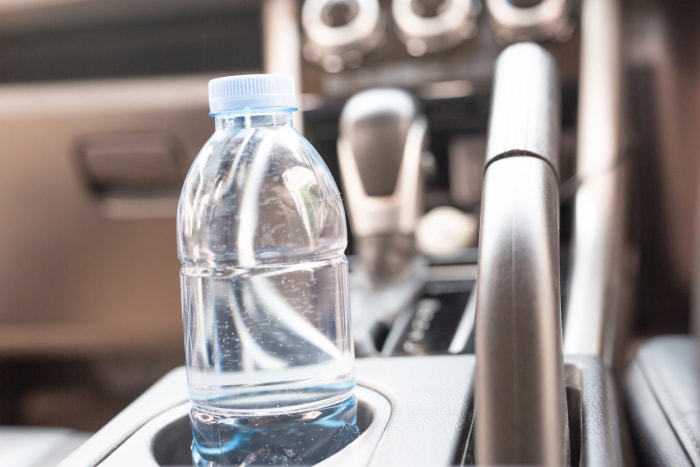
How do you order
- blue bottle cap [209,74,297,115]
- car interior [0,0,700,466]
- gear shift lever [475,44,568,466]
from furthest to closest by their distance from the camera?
car interior [0,0,700,466], blue bottle cap [209,74,297,115], gear shift lever [475,44,568,466]

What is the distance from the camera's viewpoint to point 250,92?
0.44 metres

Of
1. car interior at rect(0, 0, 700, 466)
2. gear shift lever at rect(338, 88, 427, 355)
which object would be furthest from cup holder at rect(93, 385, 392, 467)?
gear shift lever at rect(338, 88, 427, 355)

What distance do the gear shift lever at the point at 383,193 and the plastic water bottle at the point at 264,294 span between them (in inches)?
11.7

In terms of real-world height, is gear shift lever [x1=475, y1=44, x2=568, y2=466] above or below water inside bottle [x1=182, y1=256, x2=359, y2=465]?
above

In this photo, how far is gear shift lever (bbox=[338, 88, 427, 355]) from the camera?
2.84 ft

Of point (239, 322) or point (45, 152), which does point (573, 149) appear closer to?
point (239, 322)

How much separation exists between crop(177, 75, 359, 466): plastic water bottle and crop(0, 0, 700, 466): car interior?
31 millimetres

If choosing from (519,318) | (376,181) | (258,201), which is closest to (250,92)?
(258,201)

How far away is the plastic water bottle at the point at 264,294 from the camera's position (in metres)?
0.49

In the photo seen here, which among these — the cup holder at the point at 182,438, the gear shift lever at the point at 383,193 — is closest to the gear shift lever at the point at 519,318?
the cup holder at the point at 182,438

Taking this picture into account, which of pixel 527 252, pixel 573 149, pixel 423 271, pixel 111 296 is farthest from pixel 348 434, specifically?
pixel 111 296

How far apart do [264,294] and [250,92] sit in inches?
6.6

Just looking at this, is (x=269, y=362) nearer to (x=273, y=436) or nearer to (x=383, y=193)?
(x=273, y=436)

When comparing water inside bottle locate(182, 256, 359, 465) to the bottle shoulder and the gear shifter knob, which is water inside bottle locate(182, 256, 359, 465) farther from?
the gear shifter knob
